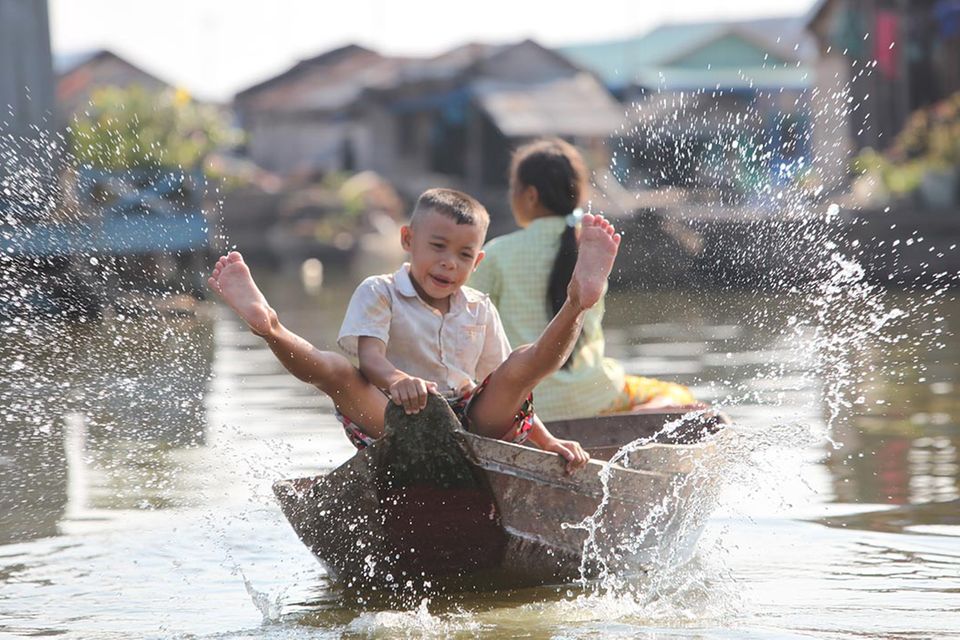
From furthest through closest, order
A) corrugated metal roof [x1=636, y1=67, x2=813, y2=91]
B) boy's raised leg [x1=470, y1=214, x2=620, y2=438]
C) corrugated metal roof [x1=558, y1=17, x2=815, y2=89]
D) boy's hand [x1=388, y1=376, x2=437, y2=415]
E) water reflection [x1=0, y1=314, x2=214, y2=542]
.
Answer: corrugated metal roof [x1=558, y1=17, x2=815, y2=89]
corrugated metal roof [x1=636, y1=67, x2=813, y2=91]
water reflection [x1=0, y1=314, x2=214, y2=542]
boy's raised leg [x1=470, y1=214, x2=620, y2=438]
boy's hand [x1=388, y1=376, x2=437, y2=415]

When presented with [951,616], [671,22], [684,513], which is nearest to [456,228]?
[684,513]

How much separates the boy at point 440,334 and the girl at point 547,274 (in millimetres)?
1098

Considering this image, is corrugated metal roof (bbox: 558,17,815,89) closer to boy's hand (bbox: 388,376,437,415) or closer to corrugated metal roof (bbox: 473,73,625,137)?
corrugated metal roof (bbox: 473,73,625,137)

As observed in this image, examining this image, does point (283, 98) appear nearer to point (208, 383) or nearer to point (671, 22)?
point (671, 22)

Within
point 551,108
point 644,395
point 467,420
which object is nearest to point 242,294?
point 467,420

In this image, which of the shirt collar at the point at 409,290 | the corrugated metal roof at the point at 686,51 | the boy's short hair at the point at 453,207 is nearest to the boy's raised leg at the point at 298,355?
the shirt collar at the point at 409,290

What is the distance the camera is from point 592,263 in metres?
4.33

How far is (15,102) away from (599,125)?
62.6 feet

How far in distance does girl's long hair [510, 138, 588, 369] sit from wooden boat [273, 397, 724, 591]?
1.02 m

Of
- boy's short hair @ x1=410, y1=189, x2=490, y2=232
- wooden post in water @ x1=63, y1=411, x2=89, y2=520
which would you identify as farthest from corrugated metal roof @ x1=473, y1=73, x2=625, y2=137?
boy's short hair @ x1=410, y1=189, x2=490, y2=232

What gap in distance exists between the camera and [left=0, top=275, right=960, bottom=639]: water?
4.57 meters

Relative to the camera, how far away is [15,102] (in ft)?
50.1

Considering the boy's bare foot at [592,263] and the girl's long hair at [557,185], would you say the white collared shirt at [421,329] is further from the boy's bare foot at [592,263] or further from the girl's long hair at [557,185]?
the girl's long hair at [557,185]

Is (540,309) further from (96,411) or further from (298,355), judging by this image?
(96,411)
